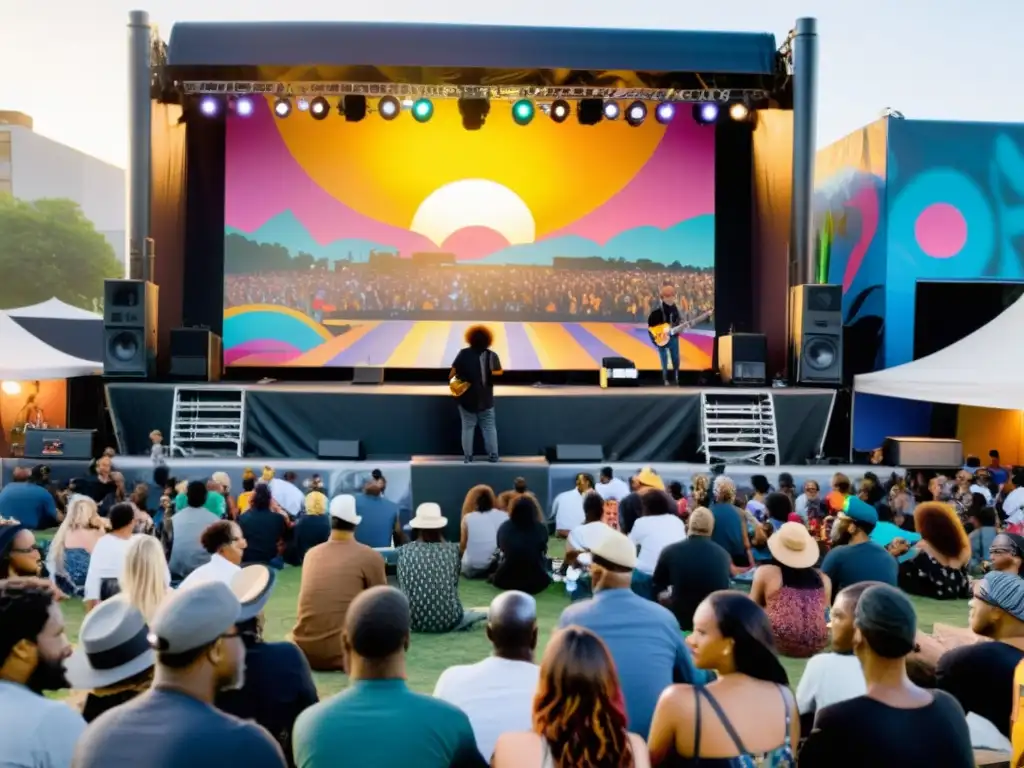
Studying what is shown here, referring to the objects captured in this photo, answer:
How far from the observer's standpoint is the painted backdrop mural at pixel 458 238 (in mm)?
15180

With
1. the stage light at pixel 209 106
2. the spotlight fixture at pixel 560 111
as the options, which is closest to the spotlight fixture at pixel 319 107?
the stage light at pixel 209 106

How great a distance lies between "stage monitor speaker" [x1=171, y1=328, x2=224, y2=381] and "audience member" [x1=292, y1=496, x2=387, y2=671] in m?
8.32

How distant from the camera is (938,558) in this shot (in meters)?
7.48

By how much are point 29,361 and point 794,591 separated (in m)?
11.1

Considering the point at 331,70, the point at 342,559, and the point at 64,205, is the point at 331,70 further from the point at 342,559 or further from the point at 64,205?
the point at 64,205

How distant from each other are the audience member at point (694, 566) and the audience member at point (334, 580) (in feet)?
6.09

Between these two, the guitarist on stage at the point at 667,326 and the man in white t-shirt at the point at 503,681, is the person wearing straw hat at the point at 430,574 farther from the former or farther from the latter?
the guitarist on stage at the point at 667,326

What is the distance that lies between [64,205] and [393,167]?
37.3 metres

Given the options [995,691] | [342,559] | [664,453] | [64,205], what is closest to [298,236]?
[664,453]

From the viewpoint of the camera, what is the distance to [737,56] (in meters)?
13.1

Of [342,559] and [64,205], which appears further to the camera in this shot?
[64,205]

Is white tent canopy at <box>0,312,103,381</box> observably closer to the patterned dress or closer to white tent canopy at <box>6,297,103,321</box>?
white tent canopy at <box>6,297,103,321</box>

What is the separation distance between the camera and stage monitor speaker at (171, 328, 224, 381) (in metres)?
13.5

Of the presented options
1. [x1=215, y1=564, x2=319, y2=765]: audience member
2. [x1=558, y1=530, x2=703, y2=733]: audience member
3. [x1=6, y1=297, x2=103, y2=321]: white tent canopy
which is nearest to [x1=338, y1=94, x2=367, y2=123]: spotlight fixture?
[x1=6, y1=297, x2=103, y2=321]: white tent canopy
